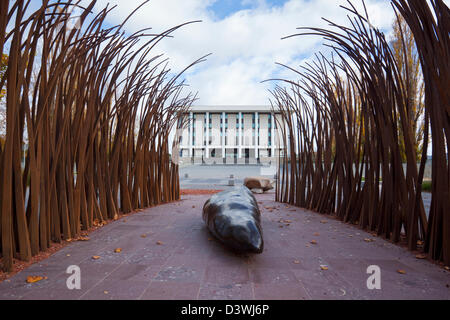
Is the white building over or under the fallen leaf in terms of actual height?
over

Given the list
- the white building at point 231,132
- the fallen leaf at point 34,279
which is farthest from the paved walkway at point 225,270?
the white building at point 231,132

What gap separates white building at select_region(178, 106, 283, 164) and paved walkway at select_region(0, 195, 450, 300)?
3397cm

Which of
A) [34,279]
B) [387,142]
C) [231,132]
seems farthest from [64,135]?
[231,132]

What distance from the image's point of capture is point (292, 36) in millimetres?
2588

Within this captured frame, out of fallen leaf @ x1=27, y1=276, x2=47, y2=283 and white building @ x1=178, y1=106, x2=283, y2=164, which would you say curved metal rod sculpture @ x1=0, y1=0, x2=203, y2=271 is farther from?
white building @ x1=178, y1=106, x2=283, y2=164

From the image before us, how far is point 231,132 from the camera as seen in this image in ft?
125

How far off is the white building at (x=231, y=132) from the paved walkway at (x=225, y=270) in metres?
34.0

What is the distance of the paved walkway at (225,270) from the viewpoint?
146cm

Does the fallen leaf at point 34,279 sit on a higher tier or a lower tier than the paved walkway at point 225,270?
higher

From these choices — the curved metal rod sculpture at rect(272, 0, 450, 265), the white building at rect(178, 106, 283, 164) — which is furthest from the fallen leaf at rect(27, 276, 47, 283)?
the white building at rect(178, 106, 283, 164)

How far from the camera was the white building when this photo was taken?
36.9 m

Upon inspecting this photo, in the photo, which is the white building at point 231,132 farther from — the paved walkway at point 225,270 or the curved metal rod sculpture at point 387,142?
the paved walkway at point 225,270

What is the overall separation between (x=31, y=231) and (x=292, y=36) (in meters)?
2.74
